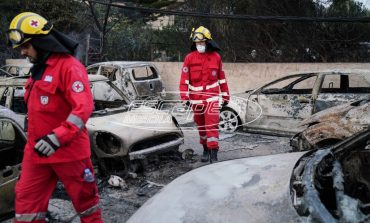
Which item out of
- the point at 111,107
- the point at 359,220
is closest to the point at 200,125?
the point at 111,107

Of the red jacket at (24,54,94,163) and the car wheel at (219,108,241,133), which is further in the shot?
the car wheel at (219,108,241,133)

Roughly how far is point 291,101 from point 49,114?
540cm

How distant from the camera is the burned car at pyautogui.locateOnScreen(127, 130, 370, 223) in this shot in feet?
6.98

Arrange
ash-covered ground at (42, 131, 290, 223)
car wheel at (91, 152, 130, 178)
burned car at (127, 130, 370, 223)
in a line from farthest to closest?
car wheel at (91, 152, 130, 178), ash-covered ground at (42, 131, 290, 223), burned car at (127, 130, 370, 223)

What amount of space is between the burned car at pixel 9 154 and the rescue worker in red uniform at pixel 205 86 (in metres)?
2.71

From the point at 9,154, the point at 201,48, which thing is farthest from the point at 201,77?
the point at 9,154

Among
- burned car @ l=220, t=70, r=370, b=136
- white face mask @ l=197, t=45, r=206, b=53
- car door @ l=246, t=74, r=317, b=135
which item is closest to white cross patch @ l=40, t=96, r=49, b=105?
white face mask @ l=197, t=45, r=206, b=53

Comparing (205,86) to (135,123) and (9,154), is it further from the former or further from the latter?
(9,154)

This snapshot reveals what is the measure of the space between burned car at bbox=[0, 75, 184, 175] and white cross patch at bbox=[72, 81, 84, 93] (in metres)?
2.31

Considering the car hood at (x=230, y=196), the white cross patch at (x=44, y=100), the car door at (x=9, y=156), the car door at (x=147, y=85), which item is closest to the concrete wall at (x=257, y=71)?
the car door at (x=147, y=85)

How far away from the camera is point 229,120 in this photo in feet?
29.4

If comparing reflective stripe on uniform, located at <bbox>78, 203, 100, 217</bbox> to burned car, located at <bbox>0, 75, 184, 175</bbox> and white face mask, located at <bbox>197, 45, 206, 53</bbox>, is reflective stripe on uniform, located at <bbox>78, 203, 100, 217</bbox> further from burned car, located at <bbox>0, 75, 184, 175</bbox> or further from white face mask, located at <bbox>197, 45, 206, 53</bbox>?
white face mask, located at <bbox>197, 45, 206, 53</bbox>

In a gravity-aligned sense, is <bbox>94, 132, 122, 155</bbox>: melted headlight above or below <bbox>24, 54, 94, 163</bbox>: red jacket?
below

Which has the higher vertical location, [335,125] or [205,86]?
[205,86]
